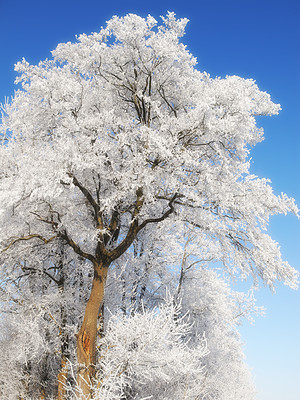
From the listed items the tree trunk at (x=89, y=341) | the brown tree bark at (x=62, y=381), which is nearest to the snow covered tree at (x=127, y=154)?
the tree trunk at (x=89, y=341)

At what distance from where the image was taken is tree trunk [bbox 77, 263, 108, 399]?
27.3 feet

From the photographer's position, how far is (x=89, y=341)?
8844 mm

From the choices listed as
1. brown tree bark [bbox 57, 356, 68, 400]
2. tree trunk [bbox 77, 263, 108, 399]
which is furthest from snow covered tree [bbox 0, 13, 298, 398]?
brown tree bark [bbox 57, 356, 68, 400]

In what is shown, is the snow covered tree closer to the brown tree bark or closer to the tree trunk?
the tree trunk

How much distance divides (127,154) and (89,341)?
5.94 metres

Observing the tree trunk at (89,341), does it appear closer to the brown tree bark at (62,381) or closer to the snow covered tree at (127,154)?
the snow covered tree at (127,154)

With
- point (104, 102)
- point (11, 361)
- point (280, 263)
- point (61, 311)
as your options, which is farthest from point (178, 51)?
point (11, 361)

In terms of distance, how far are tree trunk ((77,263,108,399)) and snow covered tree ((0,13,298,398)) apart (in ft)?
0.09

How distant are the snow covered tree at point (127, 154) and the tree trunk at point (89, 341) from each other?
0.09ft

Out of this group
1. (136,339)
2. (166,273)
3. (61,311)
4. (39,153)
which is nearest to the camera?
(136,339)

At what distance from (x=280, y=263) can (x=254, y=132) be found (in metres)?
4.63

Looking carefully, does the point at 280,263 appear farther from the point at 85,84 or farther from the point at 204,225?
→ the point at 85,84

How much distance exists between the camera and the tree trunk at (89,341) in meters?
8.32

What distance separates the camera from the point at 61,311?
459 inches
